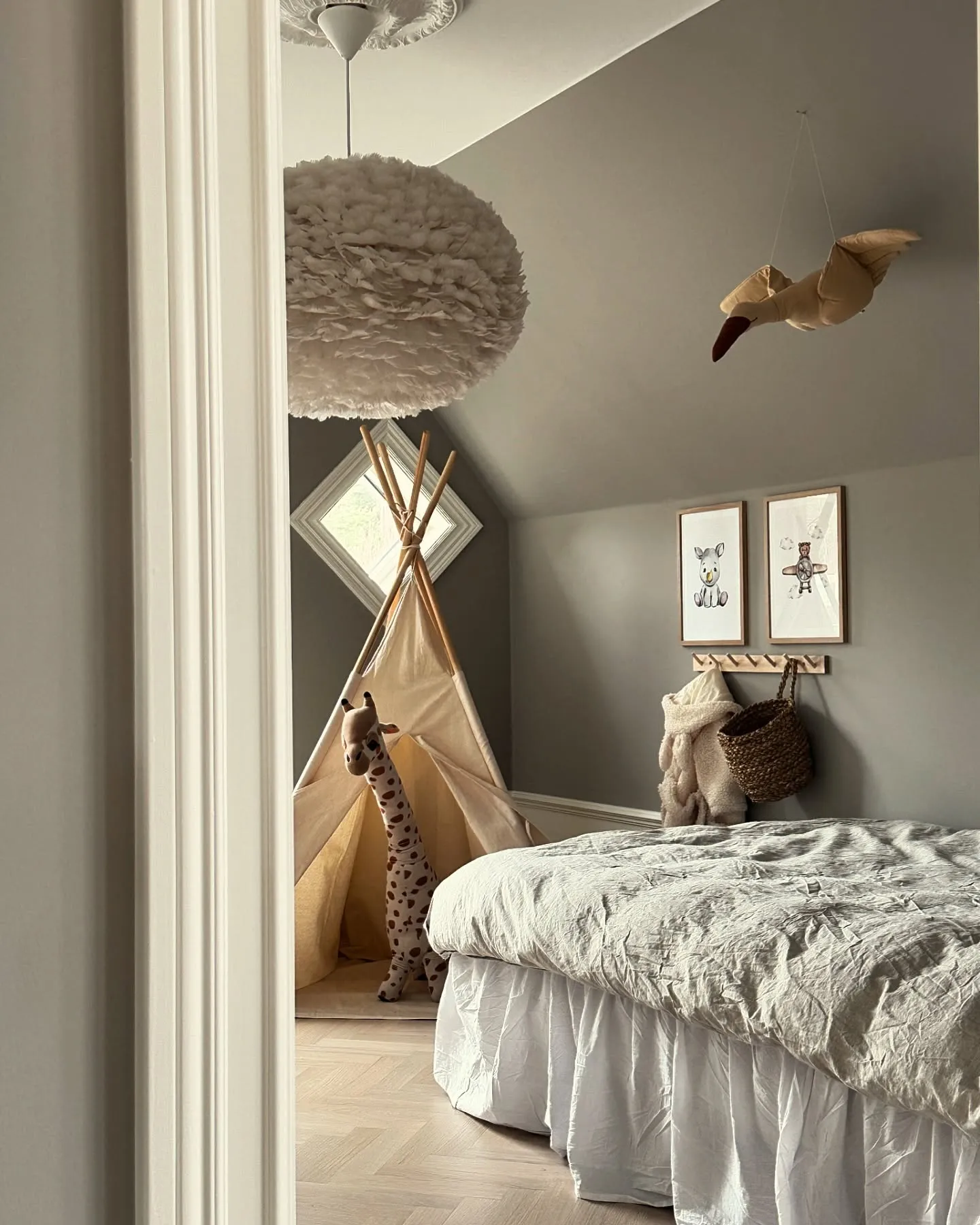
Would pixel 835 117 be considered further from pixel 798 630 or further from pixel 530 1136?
pixel 530 1136

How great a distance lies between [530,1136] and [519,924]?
21.7 inches

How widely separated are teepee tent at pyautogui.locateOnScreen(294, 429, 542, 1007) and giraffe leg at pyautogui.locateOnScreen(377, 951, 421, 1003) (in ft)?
0.52

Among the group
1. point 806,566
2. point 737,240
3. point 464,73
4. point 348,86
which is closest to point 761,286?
point 737,240

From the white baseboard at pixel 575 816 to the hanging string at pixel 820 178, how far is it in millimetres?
2381

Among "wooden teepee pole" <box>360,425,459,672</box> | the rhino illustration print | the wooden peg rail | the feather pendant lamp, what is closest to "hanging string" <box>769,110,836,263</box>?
the feather pendant lamp

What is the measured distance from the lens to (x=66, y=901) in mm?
776

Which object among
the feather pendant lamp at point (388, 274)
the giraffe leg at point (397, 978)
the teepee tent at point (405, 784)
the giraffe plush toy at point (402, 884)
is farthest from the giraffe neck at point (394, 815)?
the feather pendant lamp at point (388, 274)

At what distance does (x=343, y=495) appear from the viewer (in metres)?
5.00

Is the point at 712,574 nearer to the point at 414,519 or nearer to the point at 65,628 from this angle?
the point at 414,519

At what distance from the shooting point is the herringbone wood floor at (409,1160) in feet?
8.28

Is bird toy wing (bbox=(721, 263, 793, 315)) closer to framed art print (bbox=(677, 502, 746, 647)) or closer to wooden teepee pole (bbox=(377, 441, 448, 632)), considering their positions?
framed art print (bbox=(677, 502, 746, 647))

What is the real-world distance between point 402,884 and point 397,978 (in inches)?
12.7

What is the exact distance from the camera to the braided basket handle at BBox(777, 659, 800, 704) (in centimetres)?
410

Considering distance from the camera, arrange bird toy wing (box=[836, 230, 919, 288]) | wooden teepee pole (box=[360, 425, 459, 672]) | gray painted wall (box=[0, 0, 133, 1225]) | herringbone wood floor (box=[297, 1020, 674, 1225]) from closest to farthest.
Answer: gray painted wall (box=[0, 0, 133, 1225]) → herringbone wood floor (box=[297, 1020, 674, 1225]) → bird toy wing (box=[836, 230, 919, 288]) → wooden teepee pole (box=[360, 425, 459, 672])
